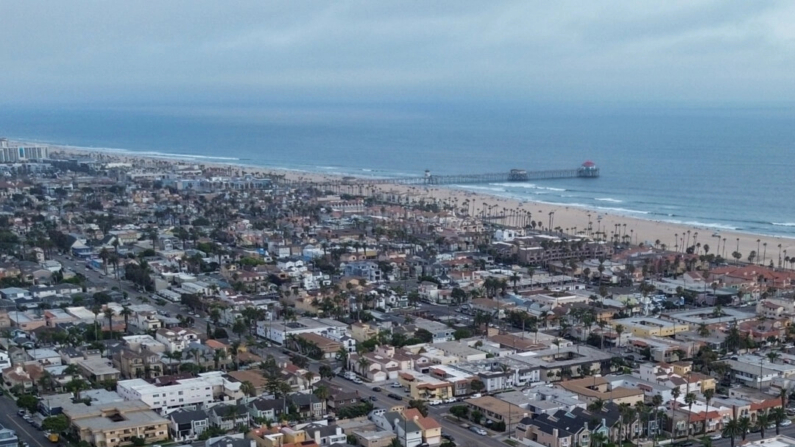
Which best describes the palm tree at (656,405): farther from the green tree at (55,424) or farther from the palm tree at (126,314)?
the palm tree at (126,314)

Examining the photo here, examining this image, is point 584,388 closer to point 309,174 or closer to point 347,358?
point 347,358

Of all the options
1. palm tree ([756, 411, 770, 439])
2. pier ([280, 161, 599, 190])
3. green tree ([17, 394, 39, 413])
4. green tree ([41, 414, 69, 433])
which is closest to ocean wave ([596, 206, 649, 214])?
pier ([280, 161, 599, 190])

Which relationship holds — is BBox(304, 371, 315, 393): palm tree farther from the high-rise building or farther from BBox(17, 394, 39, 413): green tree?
the high-rise building

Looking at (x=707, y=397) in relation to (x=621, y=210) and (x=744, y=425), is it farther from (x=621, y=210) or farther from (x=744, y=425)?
(x=621, y=210)

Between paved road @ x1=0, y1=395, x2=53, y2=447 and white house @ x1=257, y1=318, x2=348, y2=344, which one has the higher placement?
white house @ x1=257, y1=318, x2=348, y2=344

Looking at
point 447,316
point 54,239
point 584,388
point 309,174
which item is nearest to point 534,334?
point 447,316

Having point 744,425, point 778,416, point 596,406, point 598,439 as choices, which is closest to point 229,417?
point 598,439
